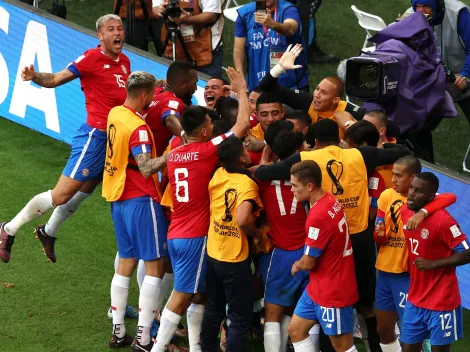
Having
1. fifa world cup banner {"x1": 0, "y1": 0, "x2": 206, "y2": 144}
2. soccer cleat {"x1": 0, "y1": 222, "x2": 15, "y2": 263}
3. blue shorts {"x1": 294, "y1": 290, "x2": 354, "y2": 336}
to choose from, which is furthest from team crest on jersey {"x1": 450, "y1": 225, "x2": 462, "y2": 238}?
fifa world cup banner {"x1": 0, "y1": 0, "x2": 206, "y2": 144}

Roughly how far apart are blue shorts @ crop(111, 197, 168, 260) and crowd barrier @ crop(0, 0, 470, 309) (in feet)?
10.3

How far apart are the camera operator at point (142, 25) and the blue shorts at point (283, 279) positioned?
193 inches

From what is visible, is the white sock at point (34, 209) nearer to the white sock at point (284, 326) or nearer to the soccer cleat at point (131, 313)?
the soccer cleat at point (131, 313)

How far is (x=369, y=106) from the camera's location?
8688 mm

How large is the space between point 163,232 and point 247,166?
2.65 feet

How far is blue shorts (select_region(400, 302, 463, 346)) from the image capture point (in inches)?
258

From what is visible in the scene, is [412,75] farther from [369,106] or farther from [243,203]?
[243,203]

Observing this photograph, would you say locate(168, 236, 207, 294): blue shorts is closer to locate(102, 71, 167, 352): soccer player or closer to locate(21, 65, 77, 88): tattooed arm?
locate(102, 71, 167, 352): soccer player

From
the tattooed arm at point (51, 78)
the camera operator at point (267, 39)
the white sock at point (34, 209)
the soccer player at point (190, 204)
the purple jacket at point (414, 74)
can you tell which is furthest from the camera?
the camera operator at point (267, 39)

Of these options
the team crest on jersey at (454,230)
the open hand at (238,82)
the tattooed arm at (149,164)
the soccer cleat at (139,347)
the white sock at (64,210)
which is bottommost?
the soccer cleat at (139,347)

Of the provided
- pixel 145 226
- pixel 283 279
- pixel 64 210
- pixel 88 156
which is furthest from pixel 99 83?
pixel 283 279

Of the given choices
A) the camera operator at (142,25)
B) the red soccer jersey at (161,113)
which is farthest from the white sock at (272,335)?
the camera operator at (142,25)

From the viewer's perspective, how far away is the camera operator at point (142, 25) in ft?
37.2

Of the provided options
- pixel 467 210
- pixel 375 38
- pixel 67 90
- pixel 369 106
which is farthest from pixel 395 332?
pixel 67 90
